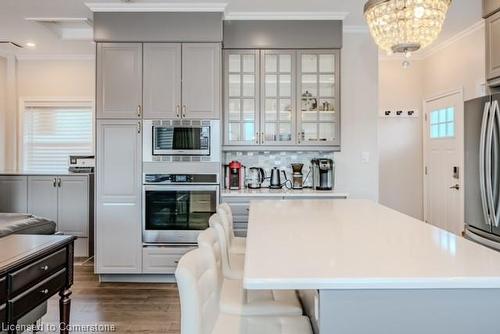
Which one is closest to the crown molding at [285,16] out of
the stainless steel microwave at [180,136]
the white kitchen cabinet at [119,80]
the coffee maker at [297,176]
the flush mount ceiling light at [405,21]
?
the white kitchen cabinet at [119,80]

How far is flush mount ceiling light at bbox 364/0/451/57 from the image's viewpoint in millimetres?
1972

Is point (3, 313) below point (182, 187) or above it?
below

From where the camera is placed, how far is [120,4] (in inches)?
153

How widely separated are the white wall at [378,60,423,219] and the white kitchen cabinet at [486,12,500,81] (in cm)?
282

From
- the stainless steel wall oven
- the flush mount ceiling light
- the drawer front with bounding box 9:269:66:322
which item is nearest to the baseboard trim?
the stainless steel wall oven

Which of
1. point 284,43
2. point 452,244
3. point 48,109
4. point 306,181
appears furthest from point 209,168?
point 48,109

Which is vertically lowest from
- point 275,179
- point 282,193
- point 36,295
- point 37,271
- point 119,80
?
point 36,295

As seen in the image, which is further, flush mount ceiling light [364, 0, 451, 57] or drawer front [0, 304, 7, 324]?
flush mount ceiling light [364, 0, 451, 57]

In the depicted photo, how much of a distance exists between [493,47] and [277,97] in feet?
6.60

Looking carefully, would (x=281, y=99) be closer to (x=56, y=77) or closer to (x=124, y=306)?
(x=124, y=306)

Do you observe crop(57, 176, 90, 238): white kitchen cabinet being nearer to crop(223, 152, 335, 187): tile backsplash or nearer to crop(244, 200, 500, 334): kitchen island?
crop(223, 152, 335, 187): tile backsplash

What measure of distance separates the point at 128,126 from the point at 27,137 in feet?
9.37

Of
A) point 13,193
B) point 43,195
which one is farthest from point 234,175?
point 13,193

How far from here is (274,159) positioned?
468 centimetres
